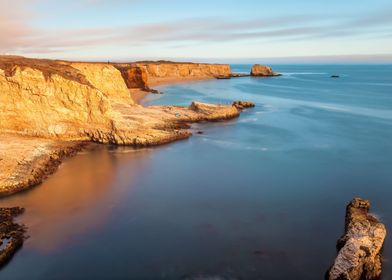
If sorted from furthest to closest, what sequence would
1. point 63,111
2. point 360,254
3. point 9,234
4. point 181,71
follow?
point 181,71, point 63,111, point 9,234, point 360,254

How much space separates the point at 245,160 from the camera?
103ft

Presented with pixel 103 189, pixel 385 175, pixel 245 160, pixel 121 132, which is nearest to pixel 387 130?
pixel 385 175

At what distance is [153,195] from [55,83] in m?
16.9

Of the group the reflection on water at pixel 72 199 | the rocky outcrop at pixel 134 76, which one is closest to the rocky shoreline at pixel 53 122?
the reflection on water at pixel 72 199

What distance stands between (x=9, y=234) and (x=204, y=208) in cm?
1005

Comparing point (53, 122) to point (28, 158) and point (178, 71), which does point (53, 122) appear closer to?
point (28, 158)

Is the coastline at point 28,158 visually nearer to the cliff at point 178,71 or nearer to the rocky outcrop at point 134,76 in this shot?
the rocky outcrop at point 134,76

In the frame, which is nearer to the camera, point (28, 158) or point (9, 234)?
point (9, 234)

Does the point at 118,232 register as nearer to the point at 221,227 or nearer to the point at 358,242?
the point at 221,227

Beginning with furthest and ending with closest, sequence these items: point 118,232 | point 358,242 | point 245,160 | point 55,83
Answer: point 55,83 → point 245,160 → point 118,232 → point 358,242

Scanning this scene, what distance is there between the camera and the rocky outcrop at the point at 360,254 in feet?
46.7

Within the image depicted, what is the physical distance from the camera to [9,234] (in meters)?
18.0

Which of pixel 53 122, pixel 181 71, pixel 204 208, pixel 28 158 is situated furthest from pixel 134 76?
pixel 204 208

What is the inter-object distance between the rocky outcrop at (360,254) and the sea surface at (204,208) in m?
0.79
